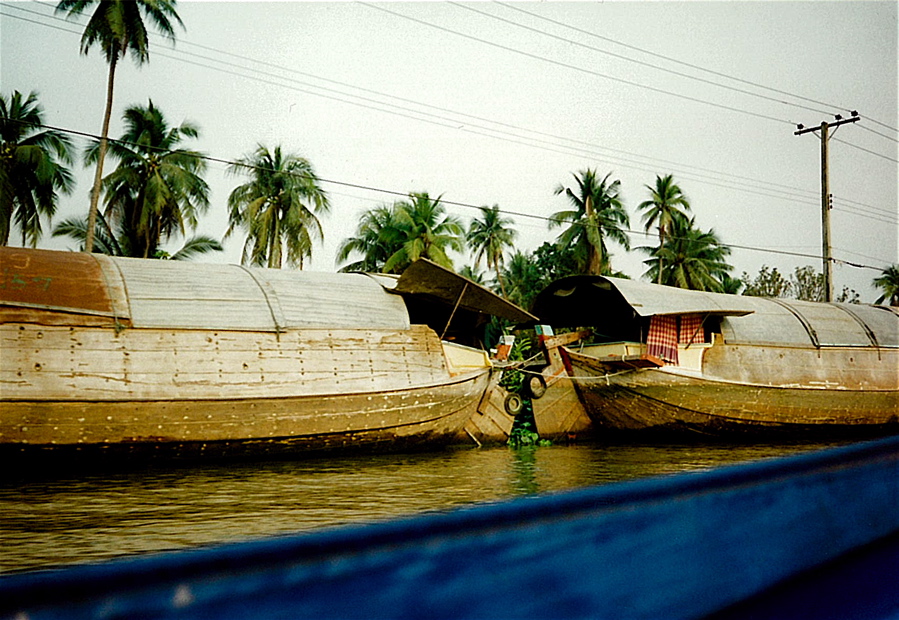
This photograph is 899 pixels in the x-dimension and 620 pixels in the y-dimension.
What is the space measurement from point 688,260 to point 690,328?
15008mm

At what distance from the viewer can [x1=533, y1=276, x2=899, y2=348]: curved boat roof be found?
1270 centimetres

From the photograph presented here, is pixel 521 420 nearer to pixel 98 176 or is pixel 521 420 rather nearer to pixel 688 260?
pixel 98 176

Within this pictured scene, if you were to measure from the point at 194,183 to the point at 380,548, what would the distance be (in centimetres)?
2206

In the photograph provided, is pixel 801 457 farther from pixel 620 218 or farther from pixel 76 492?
pixel 620 218

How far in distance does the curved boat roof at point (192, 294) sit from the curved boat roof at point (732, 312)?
432 centimetres

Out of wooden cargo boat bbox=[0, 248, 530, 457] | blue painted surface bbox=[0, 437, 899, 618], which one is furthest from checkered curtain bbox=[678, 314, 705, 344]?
blue painted surface bbox=[0, 437, 899, 618]

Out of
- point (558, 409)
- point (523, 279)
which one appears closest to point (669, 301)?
point (558, 409)

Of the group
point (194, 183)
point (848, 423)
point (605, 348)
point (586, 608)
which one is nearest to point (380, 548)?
Result: point (586, 608)

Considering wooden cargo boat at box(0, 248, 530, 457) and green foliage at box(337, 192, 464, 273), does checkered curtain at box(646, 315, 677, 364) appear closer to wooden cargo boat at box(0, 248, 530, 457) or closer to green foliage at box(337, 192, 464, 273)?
wooden cargo boat at box(0, 248, 530, 457)

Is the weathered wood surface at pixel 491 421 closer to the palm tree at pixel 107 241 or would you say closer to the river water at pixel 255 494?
the river water at pixel 255 494

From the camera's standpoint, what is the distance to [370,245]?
78.4ft

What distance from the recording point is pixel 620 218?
26625 millimetres

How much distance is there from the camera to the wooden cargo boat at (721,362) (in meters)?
12.4

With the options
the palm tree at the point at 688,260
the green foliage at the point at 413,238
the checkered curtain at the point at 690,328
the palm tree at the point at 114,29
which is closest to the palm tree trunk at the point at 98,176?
the palm tree at the point at 114,29
